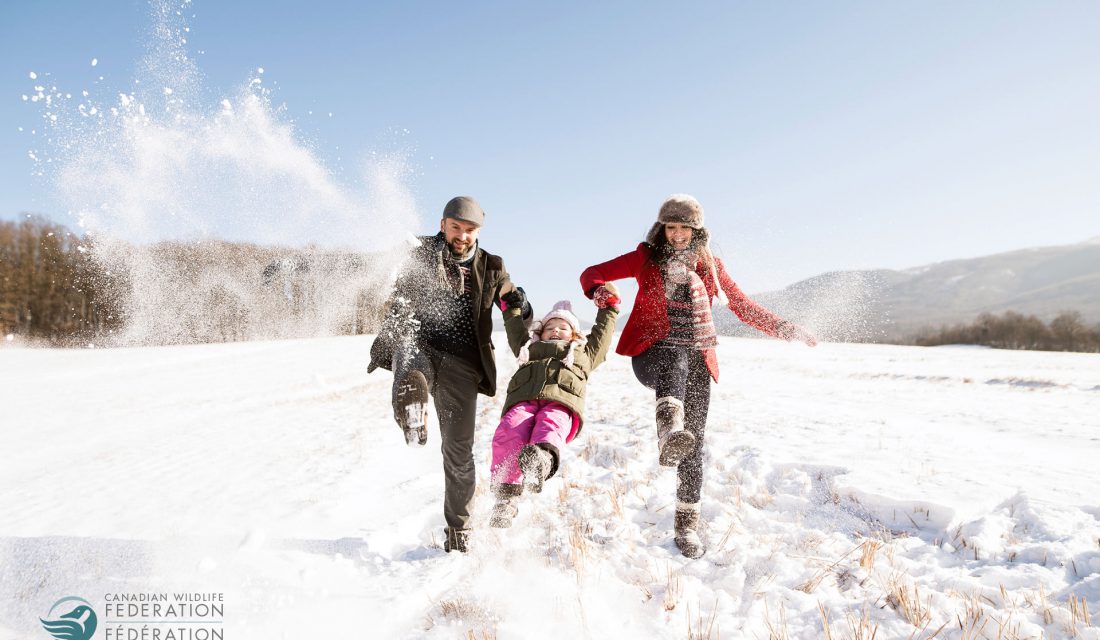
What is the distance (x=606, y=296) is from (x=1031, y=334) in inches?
2507

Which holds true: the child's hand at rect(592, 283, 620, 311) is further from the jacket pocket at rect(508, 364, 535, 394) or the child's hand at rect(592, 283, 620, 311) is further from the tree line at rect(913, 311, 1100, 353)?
the tree line at rect(913, 311, 1100, 353)

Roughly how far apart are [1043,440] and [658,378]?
21.7 ft

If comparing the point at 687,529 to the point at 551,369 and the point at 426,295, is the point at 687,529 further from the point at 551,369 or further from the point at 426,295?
the point at 426,295

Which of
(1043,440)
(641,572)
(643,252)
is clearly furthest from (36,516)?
(1043,440)

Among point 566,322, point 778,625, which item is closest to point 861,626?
point 778,625

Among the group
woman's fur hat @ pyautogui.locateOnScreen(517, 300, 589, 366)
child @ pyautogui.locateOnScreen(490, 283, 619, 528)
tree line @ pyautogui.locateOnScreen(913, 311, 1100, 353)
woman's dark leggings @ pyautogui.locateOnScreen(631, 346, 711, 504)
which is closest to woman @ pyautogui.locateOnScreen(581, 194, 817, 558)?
woman's dark leggings @ pyautogui.locateOnScreen(631, 346, 711, 504)

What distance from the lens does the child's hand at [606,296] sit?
3.62 m

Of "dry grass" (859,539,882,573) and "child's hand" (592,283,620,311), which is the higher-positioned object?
"child's hand" (592,283,620,311)

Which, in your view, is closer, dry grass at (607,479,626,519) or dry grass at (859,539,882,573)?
dry grass at (859,539,882,573)

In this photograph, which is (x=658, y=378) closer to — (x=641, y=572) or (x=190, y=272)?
(x=641, y=572)

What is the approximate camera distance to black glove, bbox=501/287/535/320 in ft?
12.1

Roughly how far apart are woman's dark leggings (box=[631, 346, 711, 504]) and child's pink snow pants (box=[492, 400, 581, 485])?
24.2 inches

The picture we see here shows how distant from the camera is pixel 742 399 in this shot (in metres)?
10.1

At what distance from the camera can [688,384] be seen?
3.32 meters
